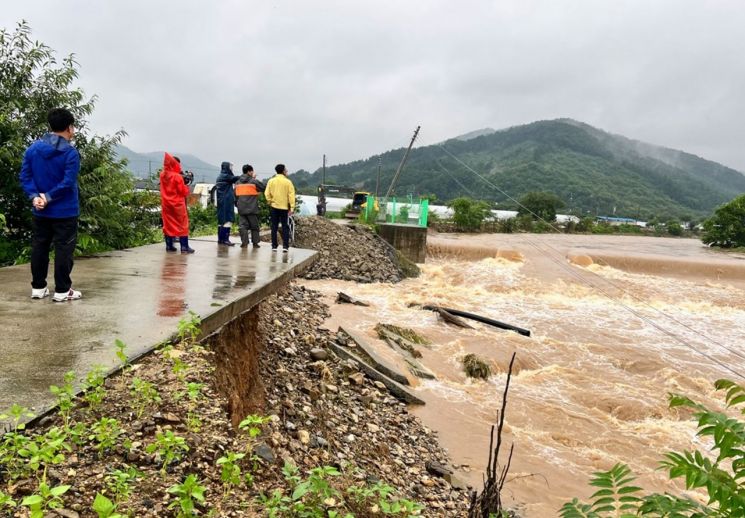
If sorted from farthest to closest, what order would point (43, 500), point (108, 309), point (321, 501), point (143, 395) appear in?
1. point (108, 309)
2. point (143, 395)
3. point (321, 501)
4. point (43, 500)

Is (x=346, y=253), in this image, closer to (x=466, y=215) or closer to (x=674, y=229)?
(x=466, y=215)

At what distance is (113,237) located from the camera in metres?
8.23

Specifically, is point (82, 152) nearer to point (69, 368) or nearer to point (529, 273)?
point (69, 368)

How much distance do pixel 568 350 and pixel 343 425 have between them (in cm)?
761

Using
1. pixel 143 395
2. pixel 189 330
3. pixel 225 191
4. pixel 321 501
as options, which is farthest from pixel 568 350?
pixel 143 395

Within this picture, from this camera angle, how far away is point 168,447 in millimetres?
2449

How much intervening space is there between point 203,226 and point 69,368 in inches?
592

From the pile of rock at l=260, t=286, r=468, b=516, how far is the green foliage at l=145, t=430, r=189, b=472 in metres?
0.90

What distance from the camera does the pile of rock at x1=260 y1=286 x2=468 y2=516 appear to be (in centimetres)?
418

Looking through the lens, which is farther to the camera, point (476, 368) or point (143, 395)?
point (476, 368)

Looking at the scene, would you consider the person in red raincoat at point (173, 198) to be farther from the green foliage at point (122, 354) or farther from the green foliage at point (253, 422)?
the green foliage at point (253, 422)

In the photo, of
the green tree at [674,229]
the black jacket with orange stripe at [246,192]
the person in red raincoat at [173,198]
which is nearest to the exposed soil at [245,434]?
the person in red raincoat at [173,198]

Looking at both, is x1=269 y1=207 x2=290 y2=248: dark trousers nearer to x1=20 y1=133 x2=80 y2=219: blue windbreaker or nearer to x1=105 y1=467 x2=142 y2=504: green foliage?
x1=20 y1=133 x2=80 y2=219: blue windbreaker

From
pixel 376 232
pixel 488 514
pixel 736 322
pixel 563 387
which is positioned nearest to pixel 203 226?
pixel 376 232
